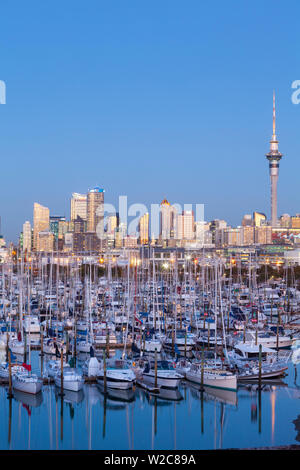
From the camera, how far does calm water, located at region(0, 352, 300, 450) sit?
1497 cm

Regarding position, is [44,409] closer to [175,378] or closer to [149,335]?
[175,378]

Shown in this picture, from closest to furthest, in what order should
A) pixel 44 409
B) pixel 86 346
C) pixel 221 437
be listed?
pixel 221 437 → pixel 44 409 → pixel 86 346

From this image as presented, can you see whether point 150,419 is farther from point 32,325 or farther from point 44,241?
point 44,241

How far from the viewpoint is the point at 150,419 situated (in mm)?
16625

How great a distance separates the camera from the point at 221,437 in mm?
15352

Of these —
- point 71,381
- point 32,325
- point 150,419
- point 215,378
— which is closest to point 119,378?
point 71,381

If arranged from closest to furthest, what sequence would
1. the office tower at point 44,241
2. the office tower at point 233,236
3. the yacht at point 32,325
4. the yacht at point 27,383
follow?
1. the yacht at point 27,383
2. the yacht at point 32,325
3. the office tower at point 44,241
4. the office tower at point 233,236

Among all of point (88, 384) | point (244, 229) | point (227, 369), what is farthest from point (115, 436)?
point (244, 229)

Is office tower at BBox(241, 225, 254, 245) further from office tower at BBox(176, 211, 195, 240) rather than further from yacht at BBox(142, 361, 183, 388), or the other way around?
yacht at BBox(142, 361, 183, 388)

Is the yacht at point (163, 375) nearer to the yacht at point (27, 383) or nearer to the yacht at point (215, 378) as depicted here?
the yacht at point (215, 378)

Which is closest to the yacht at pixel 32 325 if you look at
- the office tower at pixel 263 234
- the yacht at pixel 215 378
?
the yacht at pixel 215 378

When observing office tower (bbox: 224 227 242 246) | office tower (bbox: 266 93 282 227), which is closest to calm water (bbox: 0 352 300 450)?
office tower (bbox: 224 227 242 246)

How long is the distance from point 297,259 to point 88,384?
272 feet

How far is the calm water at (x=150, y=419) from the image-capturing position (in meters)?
15.0
